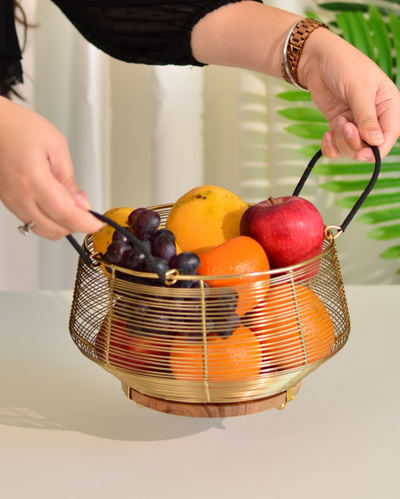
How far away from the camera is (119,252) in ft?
1.75

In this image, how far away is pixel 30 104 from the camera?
1.69 meters

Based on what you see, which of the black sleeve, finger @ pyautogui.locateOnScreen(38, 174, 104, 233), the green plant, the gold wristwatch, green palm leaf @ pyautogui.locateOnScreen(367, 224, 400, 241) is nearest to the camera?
finger @ pyautogui.locateOnScreen(38, 174, 104, 233)

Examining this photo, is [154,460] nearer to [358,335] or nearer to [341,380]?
[341,380]

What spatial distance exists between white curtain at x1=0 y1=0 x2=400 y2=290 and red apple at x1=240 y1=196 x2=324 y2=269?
3.57ft

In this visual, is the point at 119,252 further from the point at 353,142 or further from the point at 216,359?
the point at 353,142

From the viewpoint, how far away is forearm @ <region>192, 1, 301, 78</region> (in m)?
0.80

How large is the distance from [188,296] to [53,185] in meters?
0.16

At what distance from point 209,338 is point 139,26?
2.23 ft

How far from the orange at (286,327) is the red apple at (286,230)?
82 mm

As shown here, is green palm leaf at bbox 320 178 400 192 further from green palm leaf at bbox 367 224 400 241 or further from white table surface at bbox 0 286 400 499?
white table surface at bbox 0 286 400 499

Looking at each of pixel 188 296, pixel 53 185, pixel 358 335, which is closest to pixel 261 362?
pixel 188 296

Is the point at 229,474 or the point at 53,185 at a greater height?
the point at 53,185

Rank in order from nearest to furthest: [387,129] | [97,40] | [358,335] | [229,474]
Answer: [229,474]
[387,129]
[358,335]
[97,40]

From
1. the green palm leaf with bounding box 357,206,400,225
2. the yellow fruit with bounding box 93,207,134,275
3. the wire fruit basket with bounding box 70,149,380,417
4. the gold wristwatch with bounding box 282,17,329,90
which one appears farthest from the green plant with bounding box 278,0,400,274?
the wire fruit basket with bounding box 70,149,380,417
